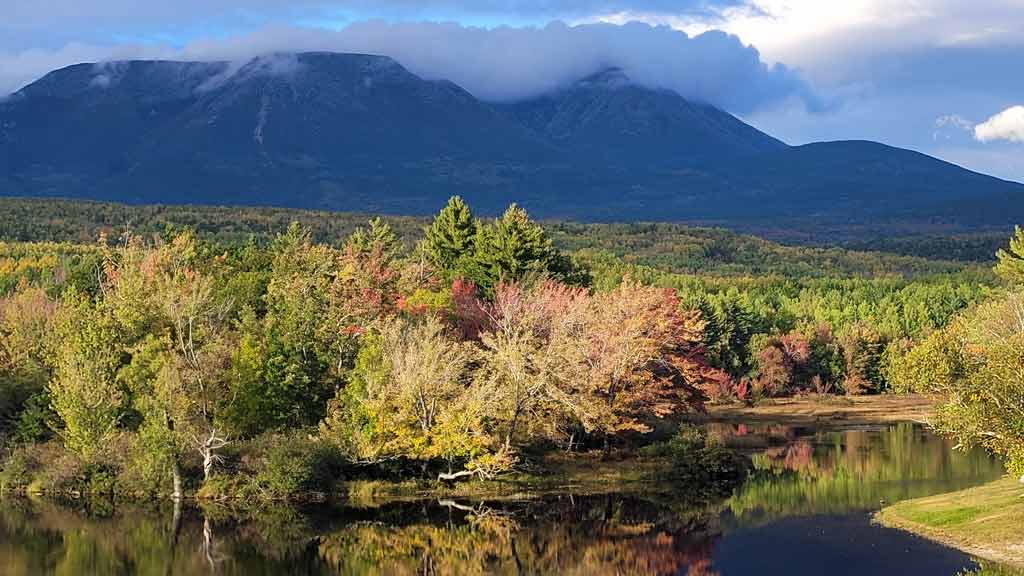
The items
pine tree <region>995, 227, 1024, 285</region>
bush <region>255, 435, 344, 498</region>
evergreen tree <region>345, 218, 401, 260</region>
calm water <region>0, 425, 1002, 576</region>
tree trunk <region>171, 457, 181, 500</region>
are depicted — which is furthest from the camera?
pine tree <region>995, 227, 1024, 285</region>

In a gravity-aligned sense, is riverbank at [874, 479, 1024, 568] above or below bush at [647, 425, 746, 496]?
above

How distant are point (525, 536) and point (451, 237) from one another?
5203cm

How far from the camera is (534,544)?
54000 millimetres

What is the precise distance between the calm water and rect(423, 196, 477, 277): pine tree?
3952 cm

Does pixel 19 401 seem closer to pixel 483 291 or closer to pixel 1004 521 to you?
pixel 483 291

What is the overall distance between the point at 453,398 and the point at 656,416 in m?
18.6

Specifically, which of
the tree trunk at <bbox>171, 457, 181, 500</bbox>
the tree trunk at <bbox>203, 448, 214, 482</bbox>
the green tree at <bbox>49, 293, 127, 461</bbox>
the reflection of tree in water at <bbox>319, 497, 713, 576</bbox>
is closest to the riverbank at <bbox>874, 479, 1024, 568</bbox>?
the reflection of tree in water at <bbox>319, 497, 713, 576</bbox>

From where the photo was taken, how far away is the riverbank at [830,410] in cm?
11100

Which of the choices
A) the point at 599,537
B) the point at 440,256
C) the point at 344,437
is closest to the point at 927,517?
the point at 599,537

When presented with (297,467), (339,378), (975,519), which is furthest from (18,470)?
(975,519)

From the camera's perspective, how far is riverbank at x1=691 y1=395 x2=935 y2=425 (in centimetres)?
11100

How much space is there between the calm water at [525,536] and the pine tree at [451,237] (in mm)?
39524

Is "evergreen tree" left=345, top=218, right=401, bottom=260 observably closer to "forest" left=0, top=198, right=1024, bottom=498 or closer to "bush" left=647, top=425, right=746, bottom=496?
"forest" left=0, top=198, right=1024, bottom=498

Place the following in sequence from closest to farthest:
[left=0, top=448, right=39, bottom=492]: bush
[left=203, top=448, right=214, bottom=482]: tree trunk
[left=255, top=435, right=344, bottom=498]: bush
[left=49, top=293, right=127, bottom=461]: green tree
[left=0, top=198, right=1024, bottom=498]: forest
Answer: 1. [left=255, top=435, right=344, bottom=498]: bush
2. [left=0, top=198, right=1024, bottom=498]: forest
3. [left=203, top=448, right=214, bottom=482]: tree trunk
4. [left=49, top=293, right=127, bottom=461]: green tree
5. [left=0, top=448, right=39, bottom=492]: bush
